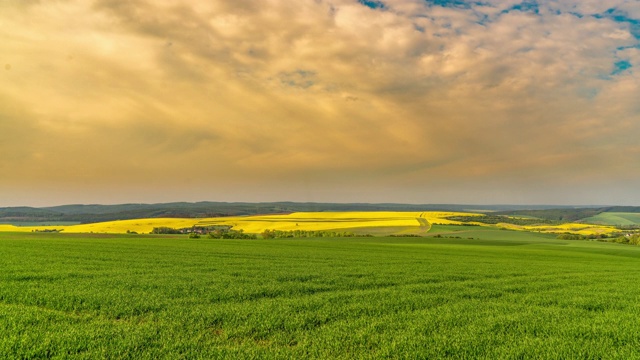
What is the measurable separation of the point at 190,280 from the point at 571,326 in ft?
48.0

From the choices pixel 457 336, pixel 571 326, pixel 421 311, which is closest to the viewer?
pixel 457 336

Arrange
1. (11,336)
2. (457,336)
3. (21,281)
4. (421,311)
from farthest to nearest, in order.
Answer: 1. (21,281)
2. (421,311)
3. (457,336)
4. (11,336)

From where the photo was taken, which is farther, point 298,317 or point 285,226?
point 285,226

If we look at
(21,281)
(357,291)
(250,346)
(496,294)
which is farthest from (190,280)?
(496,294)

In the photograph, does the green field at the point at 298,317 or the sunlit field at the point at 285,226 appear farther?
the sunlit field at the point at 285,226

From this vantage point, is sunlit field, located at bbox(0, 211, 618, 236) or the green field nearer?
the green field

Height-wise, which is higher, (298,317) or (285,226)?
(298,317)

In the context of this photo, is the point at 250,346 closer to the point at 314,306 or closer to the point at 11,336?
the point at 314,306

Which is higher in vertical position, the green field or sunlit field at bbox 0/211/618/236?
the green field

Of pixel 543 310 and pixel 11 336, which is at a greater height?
pixel 11 336

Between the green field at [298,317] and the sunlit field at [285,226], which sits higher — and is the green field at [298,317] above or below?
above

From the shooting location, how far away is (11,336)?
7.96 metres

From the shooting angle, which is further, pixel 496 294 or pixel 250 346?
pixel 496 294

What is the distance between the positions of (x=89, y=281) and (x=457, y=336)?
14.6 m
